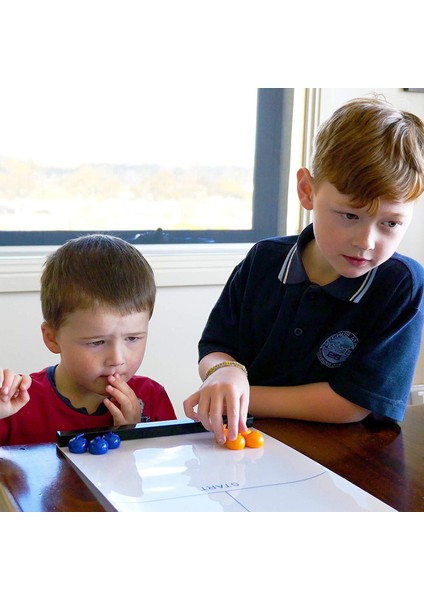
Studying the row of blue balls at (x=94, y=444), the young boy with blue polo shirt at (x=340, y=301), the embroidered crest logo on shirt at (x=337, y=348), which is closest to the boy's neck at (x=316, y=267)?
the young boy with blue polo shirt at (x=340, y=301)

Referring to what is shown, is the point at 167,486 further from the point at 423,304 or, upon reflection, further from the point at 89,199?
the point at 89,199

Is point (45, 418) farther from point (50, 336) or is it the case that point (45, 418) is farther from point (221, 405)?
point (221, 405)

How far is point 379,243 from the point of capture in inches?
44.7

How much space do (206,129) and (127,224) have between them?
1.40ft

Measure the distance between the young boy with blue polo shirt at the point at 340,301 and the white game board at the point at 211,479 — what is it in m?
0.06

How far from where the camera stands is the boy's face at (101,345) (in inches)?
48.6

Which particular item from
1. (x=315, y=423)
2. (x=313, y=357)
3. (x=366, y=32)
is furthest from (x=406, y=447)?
(x=366, y=32)

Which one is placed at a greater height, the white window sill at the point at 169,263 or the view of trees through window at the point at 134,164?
the view of trees through window at the point at 134,164

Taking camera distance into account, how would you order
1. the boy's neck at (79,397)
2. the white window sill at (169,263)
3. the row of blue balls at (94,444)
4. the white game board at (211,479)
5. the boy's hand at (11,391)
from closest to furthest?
the white game board at (211,479), the row of blue balls at (94,444), the boy's hand at (11,391), the boy's neck at (79,397), the white window sill at (169,263)

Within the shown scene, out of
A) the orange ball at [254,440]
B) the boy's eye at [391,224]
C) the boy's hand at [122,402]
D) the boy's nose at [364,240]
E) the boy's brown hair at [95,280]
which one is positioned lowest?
the boy's hand at [122,402]

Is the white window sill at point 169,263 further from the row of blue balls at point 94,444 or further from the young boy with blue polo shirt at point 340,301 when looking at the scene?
the row of blue balls at point 94,444

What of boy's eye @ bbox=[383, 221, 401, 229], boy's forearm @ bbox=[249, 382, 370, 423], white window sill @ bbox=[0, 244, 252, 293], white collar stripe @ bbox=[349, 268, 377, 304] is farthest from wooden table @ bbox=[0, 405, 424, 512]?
white window sill @ bbox=[0, 244, 252, 293]

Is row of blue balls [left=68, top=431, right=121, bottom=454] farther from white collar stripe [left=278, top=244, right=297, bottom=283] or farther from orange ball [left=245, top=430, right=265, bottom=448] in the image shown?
white collar stripe [left=278, top=244, right=297, bottom=283]

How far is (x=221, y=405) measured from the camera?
3.47 feet
